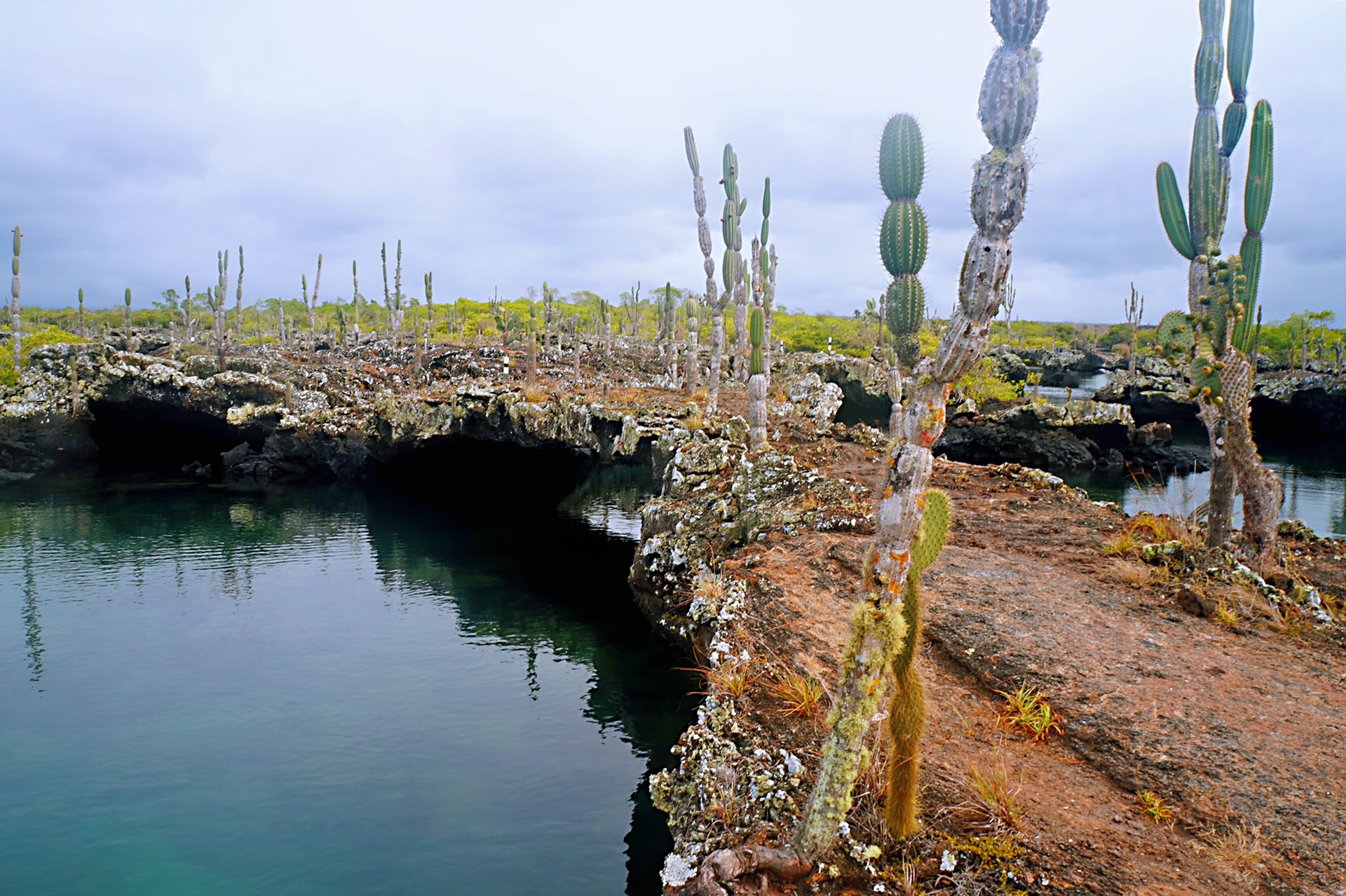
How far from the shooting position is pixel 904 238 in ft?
19.3

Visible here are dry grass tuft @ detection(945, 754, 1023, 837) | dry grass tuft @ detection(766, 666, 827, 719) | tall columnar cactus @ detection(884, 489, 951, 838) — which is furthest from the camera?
dry grass tuft @ detection(766, 666, 827, 719)

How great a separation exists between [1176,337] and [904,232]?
10314 millimetres

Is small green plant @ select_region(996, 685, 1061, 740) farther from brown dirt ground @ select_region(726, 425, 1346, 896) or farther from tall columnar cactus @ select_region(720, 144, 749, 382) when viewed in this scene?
tall columnar cactus @ select_region(720, 144, 749, 382)

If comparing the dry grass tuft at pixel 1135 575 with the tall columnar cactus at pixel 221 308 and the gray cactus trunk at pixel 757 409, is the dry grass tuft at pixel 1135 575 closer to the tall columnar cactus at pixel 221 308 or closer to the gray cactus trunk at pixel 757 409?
the gray cactus trunk at pixel 757 409

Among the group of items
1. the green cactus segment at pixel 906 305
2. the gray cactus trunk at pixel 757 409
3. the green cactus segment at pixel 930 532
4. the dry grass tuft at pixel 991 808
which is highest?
the green cactus segment at pixel 906 305

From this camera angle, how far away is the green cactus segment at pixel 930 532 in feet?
16.3

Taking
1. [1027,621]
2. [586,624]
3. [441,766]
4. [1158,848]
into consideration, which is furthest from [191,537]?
[1158,848]

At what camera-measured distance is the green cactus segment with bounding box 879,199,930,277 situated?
5.88 m

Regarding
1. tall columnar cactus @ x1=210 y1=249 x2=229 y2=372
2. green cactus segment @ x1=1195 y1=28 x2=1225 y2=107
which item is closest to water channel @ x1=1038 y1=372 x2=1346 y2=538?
green cactus segment @ x1=1195 y1=28 x2=1225 y2=107

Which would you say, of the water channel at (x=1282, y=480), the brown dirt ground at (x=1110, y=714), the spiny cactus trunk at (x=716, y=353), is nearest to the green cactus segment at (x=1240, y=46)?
the water channel at (x=1282, y=480)

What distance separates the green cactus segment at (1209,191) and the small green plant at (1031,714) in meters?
7.63

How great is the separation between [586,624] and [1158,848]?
12.1 meters

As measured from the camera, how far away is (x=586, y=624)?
1611cm

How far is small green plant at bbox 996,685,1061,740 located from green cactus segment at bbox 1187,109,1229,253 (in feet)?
25.0
